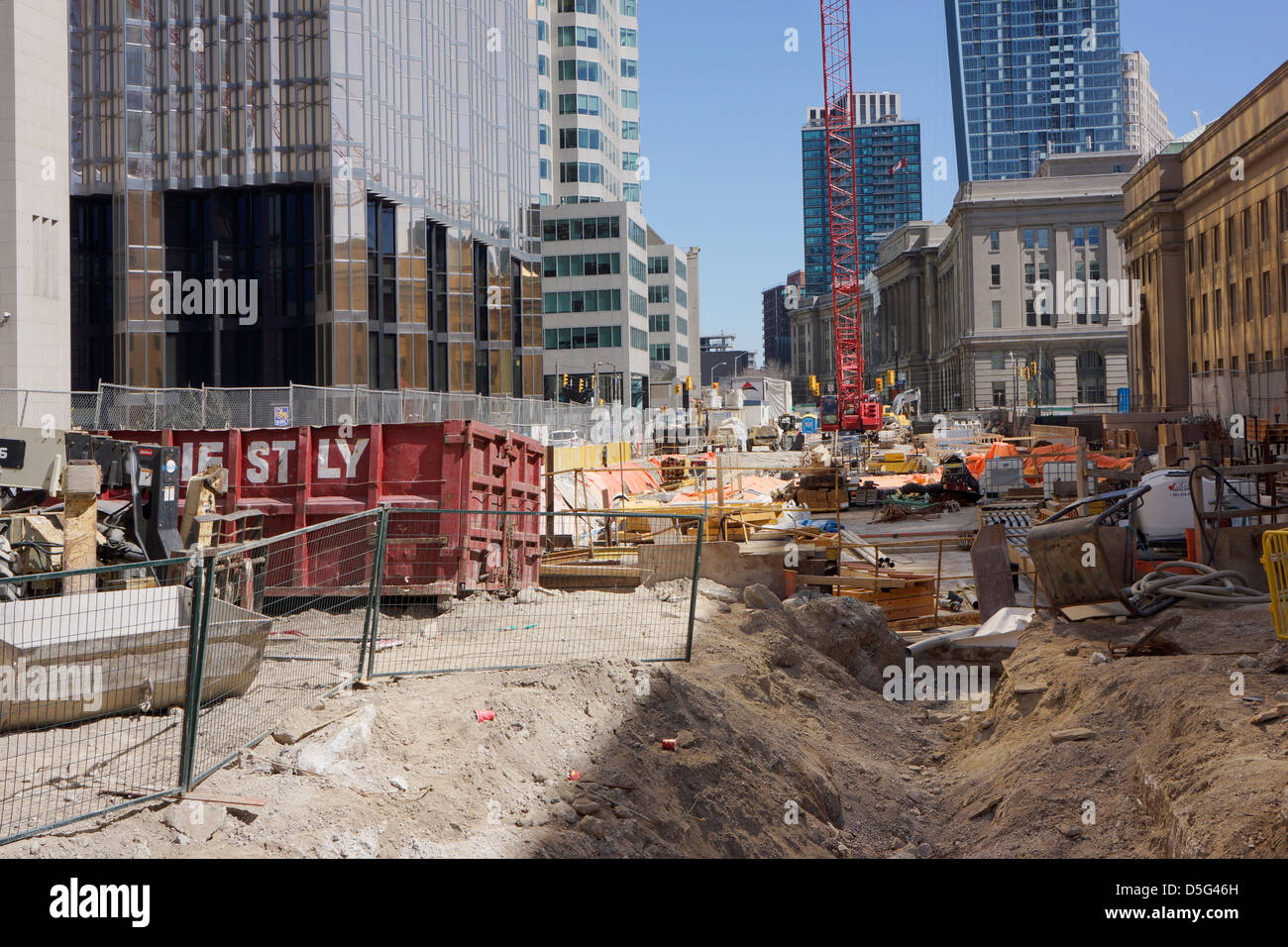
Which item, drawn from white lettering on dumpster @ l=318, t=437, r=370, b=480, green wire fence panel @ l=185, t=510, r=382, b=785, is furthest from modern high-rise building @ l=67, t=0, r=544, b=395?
green wire fence panel @ l=185, t=510, r=382, b=785

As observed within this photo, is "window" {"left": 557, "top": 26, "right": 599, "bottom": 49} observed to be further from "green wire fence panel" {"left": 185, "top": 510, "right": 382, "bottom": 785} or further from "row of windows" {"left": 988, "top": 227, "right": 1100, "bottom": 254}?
"green wire fence panel" {"left": 185, "top": 510, "right": 382, "bottom": 785}

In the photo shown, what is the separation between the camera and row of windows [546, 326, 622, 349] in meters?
93.4

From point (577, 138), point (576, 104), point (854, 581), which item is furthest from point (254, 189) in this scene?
point (576, 104)

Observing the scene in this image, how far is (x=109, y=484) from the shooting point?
14.5 m

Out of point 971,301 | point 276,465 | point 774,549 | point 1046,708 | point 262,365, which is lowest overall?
point 1046,708

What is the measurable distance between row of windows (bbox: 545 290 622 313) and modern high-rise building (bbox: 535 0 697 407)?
0.08m

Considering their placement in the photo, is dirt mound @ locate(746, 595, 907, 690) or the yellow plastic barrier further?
dirt mound @ locate(746, 595, 907, 690)

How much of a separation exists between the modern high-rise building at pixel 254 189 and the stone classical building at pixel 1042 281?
72.2m

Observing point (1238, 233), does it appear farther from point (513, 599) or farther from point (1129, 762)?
point (1129, 762)

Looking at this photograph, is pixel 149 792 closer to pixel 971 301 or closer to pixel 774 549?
pixel 774 549

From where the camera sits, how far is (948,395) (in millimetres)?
131875

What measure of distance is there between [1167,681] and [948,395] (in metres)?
126

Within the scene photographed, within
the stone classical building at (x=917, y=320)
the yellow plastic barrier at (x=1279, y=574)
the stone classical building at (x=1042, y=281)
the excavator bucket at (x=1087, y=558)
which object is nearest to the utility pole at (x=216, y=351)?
the excavator bucket at (x=1087, y=558)
